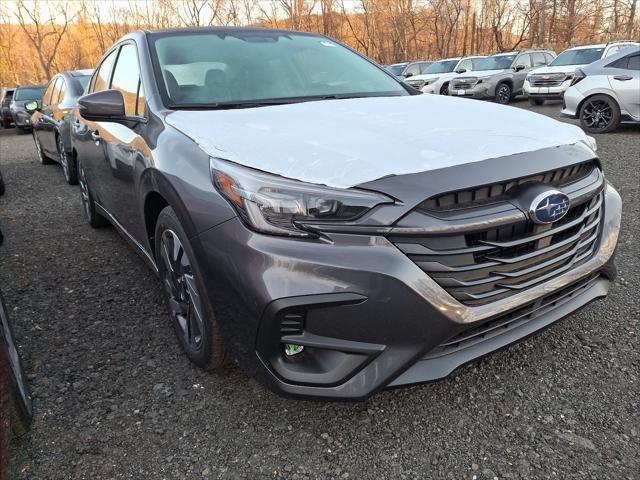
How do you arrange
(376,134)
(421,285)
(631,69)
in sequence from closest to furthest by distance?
(421,285)
(376,134)
(631,69)

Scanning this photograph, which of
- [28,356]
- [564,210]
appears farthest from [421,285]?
[28,356]

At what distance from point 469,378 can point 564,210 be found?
2.76 ft

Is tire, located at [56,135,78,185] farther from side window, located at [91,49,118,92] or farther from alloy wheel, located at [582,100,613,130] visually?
alloy wheel, located at [582,100,613,130]

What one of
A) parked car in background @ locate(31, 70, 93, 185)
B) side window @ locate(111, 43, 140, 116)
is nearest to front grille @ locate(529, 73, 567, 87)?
parked car in background @ locate(31, 70, 93, 185)

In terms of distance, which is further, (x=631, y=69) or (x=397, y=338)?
(x=631, y=69)

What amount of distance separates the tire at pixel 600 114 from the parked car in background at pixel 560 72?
4619 mm

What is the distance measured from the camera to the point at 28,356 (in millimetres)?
2514

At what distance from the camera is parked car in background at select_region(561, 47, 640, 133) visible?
8141 millimetres

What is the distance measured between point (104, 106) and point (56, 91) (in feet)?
16.6

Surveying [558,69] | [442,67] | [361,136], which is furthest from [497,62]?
[361,136]

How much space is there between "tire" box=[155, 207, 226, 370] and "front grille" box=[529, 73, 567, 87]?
43.7 ft

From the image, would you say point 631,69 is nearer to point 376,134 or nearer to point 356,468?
point 376,134

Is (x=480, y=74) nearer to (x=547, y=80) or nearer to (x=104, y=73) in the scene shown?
(x=547, y=80)

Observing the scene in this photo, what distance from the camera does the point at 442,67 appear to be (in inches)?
728
